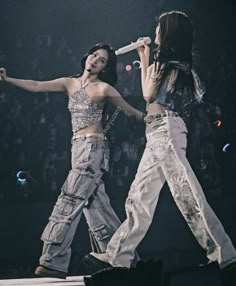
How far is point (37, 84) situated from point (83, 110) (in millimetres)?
368

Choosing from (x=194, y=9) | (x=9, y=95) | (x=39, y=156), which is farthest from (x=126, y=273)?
(x=194, y=9)

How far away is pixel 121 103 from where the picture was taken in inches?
131

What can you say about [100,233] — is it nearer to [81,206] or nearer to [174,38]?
[81,206]

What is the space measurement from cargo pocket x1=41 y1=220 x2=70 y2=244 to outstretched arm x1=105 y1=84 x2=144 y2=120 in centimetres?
88

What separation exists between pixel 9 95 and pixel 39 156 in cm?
47

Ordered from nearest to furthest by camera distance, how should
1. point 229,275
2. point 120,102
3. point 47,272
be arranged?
1. point 47,272
2. point 229,275
3. point 120,102

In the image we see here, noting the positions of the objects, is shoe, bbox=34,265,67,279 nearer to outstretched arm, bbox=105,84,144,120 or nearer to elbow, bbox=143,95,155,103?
outstretched arm, bbox=105,84,144,120

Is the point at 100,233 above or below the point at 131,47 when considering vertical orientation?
below

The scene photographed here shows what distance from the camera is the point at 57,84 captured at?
329 cm

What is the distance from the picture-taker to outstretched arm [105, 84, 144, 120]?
10.9ft

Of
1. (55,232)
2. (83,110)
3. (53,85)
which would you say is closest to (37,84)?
(53,85)

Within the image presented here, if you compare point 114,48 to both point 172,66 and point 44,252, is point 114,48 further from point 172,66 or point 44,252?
point 44,252

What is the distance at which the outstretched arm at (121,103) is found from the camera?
3.32 metres

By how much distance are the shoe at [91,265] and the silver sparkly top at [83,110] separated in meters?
0.89
